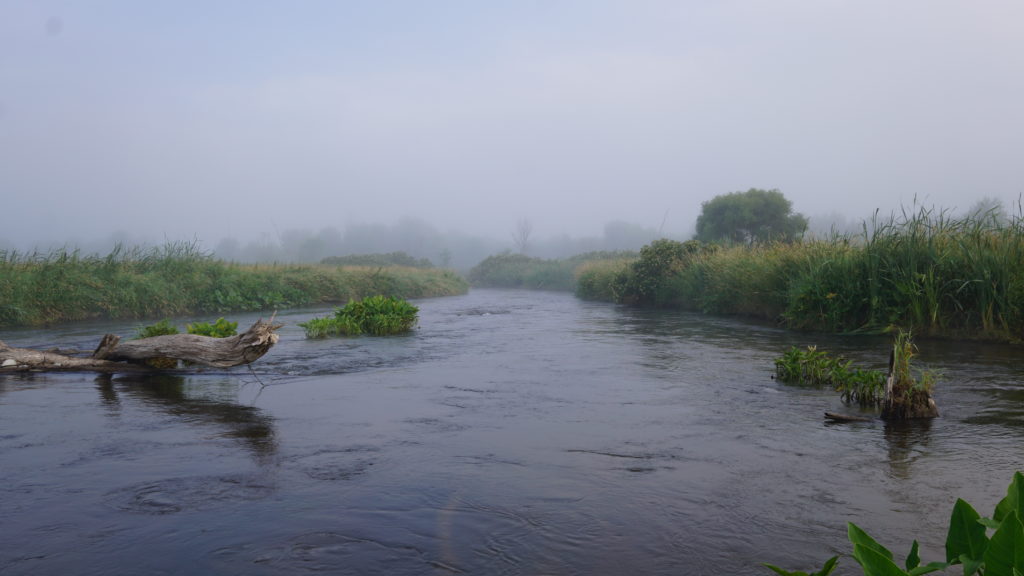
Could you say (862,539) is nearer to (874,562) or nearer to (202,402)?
(874,562)

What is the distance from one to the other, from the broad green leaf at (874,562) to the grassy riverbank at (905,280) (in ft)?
38.6

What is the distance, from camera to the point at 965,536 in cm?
213

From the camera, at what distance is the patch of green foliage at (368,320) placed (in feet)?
49.7

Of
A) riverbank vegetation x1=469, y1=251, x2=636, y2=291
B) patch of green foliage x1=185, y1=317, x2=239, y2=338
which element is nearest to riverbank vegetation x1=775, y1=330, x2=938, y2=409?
patch of green foliage x1=185, y1=317, x2=239, y2=338

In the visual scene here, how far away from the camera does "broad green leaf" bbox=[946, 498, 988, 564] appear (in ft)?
6.87

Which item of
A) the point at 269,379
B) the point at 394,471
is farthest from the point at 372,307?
the point at 394,471

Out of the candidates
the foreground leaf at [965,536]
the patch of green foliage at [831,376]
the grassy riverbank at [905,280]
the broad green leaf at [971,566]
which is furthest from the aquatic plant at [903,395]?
the grassy riverbank at [905,280]

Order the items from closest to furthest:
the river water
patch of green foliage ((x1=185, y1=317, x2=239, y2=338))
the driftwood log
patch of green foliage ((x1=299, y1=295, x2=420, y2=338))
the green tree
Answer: the river water
the driftwood log
patch of green foliage ((x1=185, y1=317, x2=239, y2=338))
patch of green foliage ((x1=299, y1=295, x2=420, y2=338))
the green tree

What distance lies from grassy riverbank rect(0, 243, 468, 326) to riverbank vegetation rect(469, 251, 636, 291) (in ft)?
57.5

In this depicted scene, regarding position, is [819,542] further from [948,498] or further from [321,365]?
[321,365]

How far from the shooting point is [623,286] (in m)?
27.3

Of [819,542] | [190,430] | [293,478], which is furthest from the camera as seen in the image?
[190,430]

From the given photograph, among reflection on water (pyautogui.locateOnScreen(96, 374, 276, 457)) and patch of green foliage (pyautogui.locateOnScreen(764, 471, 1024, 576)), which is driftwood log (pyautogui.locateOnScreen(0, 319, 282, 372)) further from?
patch of green foliage (pyautogui.locateOnScreen(764, 471, 1024, 576))

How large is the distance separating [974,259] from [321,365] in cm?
1105
